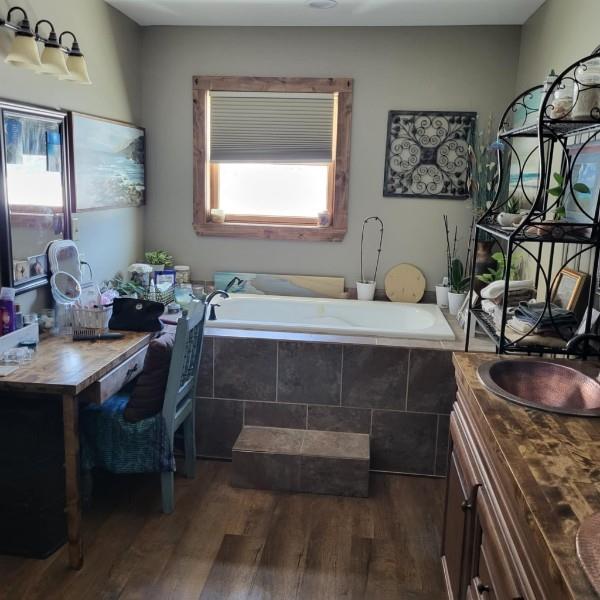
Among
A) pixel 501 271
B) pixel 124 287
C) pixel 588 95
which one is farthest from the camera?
pixel 124 287

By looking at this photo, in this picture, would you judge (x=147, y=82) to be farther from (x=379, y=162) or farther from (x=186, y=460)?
(x=186, y=460)

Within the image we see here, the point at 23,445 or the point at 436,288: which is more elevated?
the point at 436,288

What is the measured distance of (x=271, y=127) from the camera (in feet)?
12.9

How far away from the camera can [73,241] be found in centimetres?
311

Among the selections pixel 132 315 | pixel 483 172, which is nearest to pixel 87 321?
pixel 132 315

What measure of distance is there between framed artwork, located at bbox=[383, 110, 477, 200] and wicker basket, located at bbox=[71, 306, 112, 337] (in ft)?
6.92

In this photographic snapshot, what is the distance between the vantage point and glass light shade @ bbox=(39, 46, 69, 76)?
8.28ft

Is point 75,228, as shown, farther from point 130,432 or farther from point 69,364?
point 130,432

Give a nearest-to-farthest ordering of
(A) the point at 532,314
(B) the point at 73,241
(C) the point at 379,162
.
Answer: (A) the point at 532,314 < (B) the point at 73,241 < (C) the point at 379,162

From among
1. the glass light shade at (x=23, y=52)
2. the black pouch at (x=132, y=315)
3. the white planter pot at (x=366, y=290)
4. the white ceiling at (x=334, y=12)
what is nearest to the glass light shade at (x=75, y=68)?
the glass light shade at (x=23, y=52)

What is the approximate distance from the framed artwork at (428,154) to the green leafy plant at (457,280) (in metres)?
0.45

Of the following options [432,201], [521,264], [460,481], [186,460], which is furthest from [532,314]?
[432,201]

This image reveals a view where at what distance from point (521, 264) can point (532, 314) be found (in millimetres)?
1422

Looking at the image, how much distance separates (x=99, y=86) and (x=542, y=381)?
279 centimetres
